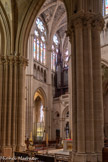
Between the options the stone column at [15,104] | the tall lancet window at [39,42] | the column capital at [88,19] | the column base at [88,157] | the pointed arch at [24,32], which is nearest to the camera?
the column base at [88,157]

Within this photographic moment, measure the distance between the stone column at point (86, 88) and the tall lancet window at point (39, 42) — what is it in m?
22.7

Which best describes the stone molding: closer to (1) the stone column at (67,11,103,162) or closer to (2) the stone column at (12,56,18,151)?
(2) the stone column at (12,56,18,151)

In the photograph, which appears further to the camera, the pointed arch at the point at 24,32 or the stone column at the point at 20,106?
the pointed arch at the point at 24,32

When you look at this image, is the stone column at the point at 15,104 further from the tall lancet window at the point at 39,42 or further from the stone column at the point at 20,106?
the tall lancet window at the point at 39,42

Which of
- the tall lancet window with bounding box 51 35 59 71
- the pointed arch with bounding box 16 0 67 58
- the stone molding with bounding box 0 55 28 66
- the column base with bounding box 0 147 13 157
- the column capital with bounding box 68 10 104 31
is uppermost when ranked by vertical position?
the tall lancet window with bounding box 51 35 59 71

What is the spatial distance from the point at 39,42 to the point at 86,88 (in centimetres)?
2503

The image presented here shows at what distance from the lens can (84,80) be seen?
10070 mm

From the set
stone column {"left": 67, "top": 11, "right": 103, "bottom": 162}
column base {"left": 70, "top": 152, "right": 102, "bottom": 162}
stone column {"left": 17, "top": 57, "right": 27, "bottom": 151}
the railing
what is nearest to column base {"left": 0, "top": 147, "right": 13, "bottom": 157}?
stone column {"left": 17, "top": 57, "right": 27, "bottom": 151}

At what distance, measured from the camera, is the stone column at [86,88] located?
374 inches

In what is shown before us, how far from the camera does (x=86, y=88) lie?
999 cm

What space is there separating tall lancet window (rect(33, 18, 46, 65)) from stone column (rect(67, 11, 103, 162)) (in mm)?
22717

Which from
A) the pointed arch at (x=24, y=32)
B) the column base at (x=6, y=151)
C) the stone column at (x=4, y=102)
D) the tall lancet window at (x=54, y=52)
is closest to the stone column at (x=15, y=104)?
the column base at (x=6, y=151)

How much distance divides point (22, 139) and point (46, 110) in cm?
2021

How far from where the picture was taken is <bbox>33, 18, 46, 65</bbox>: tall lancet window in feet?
110
